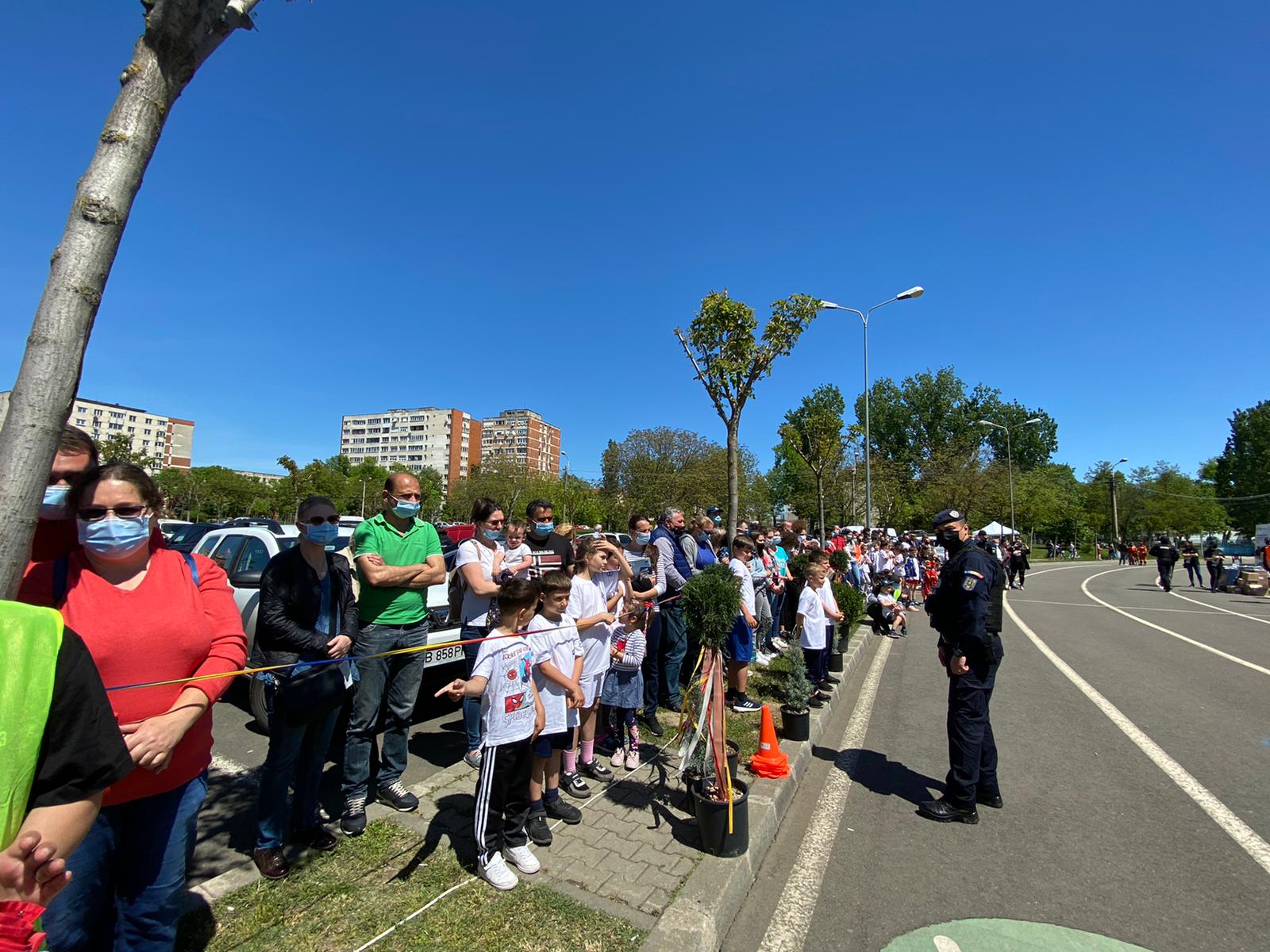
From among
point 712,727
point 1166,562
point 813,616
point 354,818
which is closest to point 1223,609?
point 1166,562

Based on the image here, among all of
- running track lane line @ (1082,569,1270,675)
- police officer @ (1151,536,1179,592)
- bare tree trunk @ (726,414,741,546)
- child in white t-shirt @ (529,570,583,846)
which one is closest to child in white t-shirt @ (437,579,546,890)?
child in white t-shirt @ (529,570,583,846)

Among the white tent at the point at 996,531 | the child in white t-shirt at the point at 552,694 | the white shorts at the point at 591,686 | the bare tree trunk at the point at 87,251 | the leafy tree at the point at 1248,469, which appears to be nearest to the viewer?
the bare tree trunk at the point at 87,251

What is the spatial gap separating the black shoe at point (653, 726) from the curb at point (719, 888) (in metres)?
1.24

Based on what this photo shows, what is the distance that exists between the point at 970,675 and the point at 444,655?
174 inches

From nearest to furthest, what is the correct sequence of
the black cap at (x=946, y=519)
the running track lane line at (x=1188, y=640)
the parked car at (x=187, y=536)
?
the black cap at (x=946, y=519)
the running track lane line at (x=1188, y=640)
the parked car at (x=187, y=536)

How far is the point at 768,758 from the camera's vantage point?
4.71m

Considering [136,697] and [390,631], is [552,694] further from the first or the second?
[136,697]

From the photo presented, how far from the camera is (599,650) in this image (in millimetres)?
4730

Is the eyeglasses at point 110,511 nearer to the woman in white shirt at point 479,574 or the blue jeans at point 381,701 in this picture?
the blue jeans at point 381,701

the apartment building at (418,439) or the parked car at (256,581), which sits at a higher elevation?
the apartment building at (418,439)

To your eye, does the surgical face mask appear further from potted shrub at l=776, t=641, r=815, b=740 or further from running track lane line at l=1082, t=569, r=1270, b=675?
running track lane line at l=1082, t=569, r=1270, b=675

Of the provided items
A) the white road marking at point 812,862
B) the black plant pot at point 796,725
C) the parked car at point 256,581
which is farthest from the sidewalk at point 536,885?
the parked car at point 256,581

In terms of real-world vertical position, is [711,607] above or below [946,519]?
below

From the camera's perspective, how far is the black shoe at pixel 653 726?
5.67 meters
